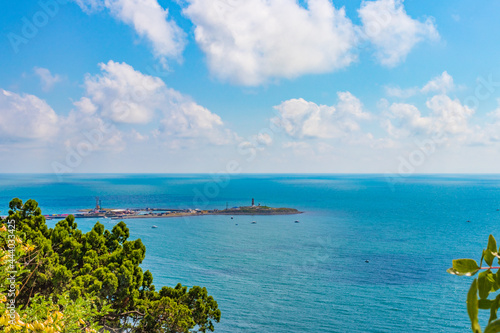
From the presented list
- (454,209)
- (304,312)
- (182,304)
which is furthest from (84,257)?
(454,209)

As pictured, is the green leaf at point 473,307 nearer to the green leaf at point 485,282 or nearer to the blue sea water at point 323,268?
the green leaf at point 485,282

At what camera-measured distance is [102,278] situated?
11.8 meters

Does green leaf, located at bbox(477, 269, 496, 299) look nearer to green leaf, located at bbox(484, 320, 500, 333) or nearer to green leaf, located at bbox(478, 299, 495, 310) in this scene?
green leaf, located at bbox(478, 299, 495, 310)

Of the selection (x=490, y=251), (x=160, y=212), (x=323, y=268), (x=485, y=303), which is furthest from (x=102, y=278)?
(x=160, y=212)

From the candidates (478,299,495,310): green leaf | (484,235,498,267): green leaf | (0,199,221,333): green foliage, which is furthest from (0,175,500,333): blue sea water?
(484,235,498,267): green leaf

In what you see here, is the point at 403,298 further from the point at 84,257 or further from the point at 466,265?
the point at 466,265

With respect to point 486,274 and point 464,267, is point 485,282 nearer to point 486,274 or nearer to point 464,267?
point 486,274

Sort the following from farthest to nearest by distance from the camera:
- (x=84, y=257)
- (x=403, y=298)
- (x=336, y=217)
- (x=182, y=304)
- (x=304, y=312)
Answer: (x=336, y=217) < (x=403, y=298) < (x=304, y=312) < (x=182, y=304) < (x=84, y=257)

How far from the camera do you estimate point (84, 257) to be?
12367mm

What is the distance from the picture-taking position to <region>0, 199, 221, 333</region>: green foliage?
432 inches

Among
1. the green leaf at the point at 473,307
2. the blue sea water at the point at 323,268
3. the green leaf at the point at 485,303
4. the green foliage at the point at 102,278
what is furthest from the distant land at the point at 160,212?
the green leaf at the point at 473,307

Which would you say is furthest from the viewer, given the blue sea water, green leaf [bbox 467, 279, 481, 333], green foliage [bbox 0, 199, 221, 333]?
the blue sea water

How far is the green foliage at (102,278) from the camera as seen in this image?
11.0 m

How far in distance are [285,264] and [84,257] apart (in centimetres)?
3206
